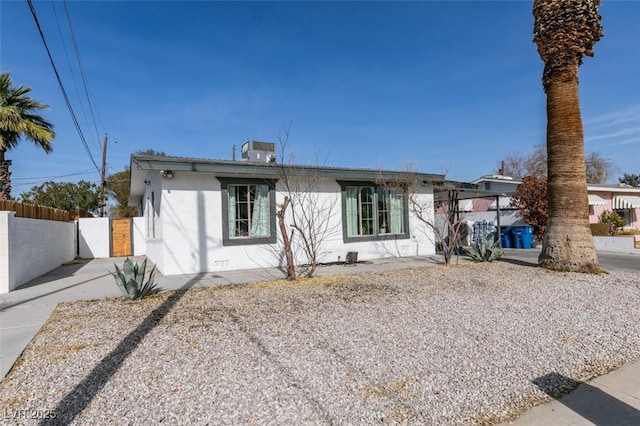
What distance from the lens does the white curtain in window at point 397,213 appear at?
12.3 metres

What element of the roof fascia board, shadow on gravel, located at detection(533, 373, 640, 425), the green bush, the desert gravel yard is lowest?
shadow on gravel, located at detection(533, 373, 640, 425)

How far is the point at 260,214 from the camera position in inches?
407

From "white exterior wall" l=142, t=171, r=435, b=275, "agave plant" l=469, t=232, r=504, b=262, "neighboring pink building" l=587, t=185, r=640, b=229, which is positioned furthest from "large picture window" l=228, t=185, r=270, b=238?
"neighboring pink building" l=587, t=185, r=640, b=229

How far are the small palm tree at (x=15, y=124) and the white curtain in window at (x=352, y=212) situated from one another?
426 inches

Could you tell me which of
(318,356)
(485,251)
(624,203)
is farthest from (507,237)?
(318,356)

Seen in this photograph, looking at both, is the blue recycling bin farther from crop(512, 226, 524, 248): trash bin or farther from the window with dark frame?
the window with dark frame

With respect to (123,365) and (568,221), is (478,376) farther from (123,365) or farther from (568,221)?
(568,221)

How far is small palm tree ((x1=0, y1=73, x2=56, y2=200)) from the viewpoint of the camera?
1179 cm

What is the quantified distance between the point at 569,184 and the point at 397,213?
5.06 metres

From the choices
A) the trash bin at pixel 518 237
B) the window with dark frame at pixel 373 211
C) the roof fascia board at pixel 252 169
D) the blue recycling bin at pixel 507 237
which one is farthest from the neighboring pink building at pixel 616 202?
the roof fascia board at pixel 252 169

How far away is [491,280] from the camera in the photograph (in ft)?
27.0

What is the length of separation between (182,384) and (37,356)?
6.65 feet

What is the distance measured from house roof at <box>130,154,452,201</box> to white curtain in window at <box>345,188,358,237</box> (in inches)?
22.0

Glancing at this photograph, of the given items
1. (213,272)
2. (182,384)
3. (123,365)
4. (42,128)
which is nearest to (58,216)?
(42,128)
